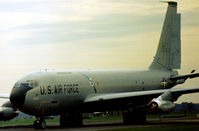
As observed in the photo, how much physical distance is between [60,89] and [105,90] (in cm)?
660

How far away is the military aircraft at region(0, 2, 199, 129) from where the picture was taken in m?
41.8

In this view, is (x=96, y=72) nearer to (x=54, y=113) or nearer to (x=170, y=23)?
(x=54, y=113)

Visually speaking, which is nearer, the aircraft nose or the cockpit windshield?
the aircraft nose

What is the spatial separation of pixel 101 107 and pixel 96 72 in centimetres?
381

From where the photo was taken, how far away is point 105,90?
162 feet

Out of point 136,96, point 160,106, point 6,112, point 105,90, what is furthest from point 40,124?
point 160,106

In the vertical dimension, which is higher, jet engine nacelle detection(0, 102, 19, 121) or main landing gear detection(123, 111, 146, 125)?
jet engine nacelle detection(0, 102, 19, 121)

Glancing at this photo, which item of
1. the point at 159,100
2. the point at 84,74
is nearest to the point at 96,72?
the point at 84,74

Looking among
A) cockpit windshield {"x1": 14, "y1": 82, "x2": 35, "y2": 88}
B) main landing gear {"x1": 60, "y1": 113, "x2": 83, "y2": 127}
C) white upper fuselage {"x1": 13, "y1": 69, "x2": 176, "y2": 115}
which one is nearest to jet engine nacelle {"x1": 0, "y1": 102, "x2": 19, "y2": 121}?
main landing gear {"x1": 60, "y1": 113, "x2": 83, "y2": 127}

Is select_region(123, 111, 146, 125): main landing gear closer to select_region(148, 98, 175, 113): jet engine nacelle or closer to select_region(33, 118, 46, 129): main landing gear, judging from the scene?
select_region(148, 98, 175, 113): jet engine nacelle

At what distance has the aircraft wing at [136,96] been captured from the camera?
42844 millimetres

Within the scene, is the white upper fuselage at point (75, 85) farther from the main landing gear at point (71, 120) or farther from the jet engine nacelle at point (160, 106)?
the jet engine nacelle at point (160, 106)

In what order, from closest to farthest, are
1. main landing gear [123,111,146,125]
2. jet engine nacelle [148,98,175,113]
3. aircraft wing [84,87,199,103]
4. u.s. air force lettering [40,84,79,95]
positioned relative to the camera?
jet engine nacelle [148,98,175,113]
u.s. air force lettering [40,84,79,95]
aircraft wing [84,87,199,103]
main landing gear [123,111,146,125]

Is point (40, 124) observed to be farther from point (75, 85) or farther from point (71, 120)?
point (75, 85)
